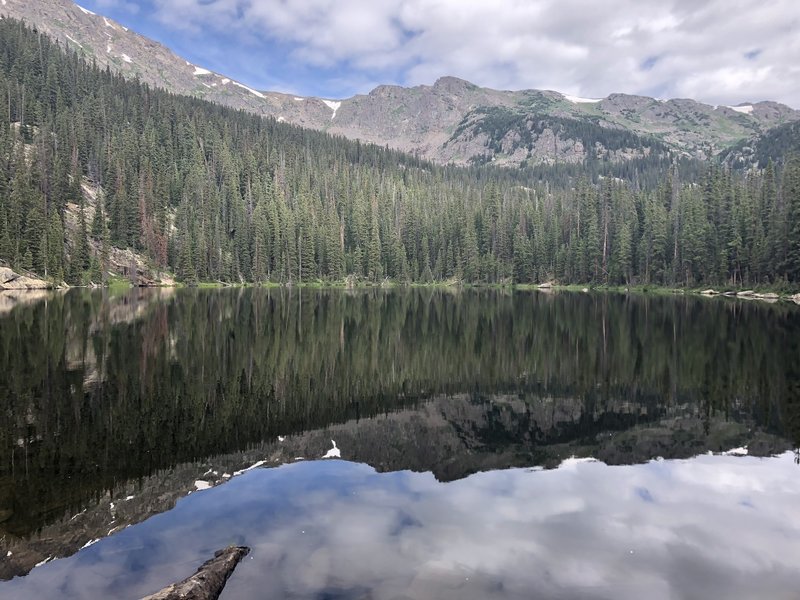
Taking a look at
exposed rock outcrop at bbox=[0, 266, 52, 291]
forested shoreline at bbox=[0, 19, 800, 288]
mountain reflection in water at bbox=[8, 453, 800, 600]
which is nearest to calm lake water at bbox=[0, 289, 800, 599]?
mountain reflection in water at bbox=[8, 453, 800, 600]

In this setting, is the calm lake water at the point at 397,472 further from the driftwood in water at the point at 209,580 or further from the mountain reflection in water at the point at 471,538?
the driftwood in water at the point at 209,580

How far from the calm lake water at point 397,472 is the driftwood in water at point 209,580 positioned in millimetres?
243

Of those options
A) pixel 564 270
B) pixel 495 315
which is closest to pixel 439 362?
pixel 495 315

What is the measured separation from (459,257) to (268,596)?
151387mm

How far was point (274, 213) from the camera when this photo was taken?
144m

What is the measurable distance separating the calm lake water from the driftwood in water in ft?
0.80

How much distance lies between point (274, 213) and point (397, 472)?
5365 inches

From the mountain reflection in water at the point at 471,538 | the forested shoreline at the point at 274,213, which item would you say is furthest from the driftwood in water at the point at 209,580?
the forested shoreline at the point at 274,213

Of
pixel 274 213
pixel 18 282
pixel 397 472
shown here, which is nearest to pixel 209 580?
pixel 397 472

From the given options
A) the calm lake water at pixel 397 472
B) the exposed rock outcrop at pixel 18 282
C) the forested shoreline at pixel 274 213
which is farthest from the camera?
the forested shoreline at pixel 274 213

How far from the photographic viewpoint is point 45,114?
137m

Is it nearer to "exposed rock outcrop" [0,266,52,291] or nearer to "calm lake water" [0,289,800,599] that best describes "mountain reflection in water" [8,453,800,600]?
"calm lake water" [0,289,800,599]

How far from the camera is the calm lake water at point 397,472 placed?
9227mm

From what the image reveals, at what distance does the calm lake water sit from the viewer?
9227 mm
